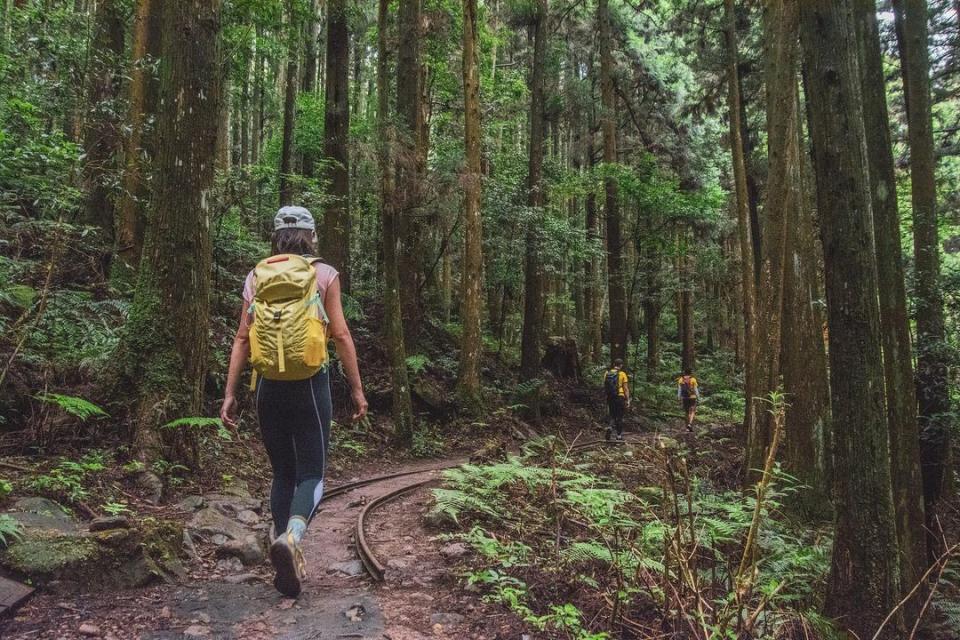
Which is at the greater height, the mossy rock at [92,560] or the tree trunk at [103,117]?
the tree trunk at [103,117]

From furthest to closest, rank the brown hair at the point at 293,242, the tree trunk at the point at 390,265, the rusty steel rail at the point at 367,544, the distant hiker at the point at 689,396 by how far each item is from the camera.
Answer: the distant hiker at the point at 689,396, the tree trunk at the point at 390,265, the rusty steel rail at the point at 367,544, the brown hair at the point at 293,242

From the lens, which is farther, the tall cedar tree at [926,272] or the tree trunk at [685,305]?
the tree trunk at [685,305]

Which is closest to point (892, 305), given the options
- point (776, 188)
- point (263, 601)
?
point (776, 188)

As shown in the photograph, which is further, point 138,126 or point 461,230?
point 461,230

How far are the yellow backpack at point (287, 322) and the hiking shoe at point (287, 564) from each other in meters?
0.95

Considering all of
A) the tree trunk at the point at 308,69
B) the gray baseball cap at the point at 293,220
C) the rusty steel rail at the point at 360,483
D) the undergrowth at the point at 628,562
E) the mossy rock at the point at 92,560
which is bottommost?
the rusty steel rail at the point at 360,483

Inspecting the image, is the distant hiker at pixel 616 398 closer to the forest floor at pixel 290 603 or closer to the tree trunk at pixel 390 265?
the tree trunk at pixel 390 265

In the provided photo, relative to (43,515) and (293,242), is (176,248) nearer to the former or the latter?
(43,515)

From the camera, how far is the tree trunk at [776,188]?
358 inches

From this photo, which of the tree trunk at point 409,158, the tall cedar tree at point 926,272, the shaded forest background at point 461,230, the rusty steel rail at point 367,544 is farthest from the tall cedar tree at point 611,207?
the rusty steel rail at point 367,544

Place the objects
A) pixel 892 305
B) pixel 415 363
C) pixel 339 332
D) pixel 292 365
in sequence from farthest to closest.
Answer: pixel 415 363, pixel 892 305, pixel 339 332, pixel 292 365

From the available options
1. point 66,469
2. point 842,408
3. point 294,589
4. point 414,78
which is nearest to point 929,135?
point 842,408

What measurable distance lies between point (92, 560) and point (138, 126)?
8839 millimetres

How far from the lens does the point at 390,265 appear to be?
A: 36.3 ft
